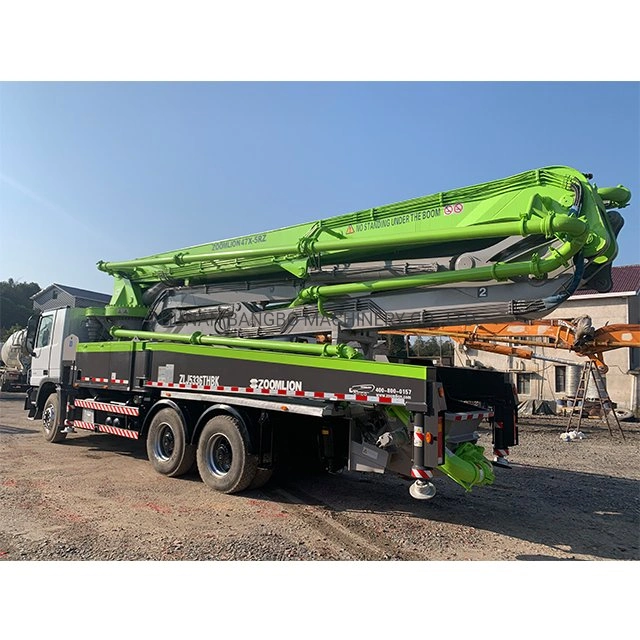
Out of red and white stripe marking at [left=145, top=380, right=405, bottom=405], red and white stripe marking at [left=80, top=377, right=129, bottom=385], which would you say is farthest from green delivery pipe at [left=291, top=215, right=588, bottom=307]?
red and white stripe marking at [left=80, top=377, right=129, bottom=385]

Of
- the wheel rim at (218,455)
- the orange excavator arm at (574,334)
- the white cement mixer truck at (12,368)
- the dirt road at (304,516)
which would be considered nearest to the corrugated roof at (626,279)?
the orange excavator arm at (574,334)

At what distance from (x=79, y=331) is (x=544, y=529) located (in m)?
9.23

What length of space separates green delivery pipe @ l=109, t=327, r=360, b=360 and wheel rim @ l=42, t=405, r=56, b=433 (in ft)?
8.77

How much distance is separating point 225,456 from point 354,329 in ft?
7.99

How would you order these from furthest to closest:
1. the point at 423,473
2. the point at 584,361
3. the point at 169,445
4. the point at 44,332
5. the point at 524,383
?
the point at 524,383 → the point at 584,361 → the point at 44,332 → the point at 169,445 → the point at 423,473

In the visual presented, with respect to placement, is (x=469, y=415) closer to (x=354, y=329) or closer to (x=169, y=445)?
(x=354, y=329)

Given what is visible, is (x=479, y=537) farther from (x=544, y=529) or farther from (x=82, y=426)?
(x=82, y=426)

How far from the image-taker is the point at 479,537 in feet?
18.5

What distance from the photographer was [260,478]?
691 cm

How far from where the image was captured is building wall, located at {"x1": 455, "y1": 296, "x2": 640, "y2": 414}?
22.9 m

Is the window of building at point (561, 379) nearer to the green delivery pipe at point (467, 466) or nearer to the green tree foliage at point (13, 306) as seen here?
the green delivery pipe at point (467, 466)

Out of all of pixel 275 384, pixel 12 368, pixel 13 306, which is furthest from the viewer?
pixel 13 306

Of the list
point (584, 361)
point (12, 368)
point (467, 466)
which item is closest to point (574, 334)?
point (584, 361)

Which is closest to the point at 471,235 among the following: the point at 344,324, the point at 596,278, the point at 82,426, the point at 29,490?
the point at 596,278
